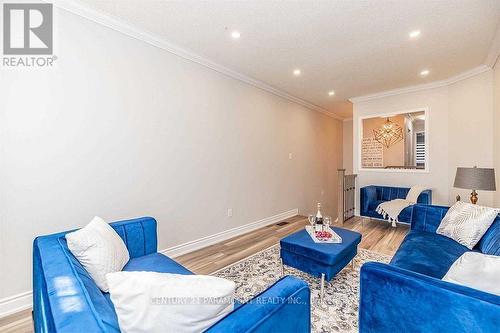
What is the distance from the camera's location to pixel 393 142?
20.5ft

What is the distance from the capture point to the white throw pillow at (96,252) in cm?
141

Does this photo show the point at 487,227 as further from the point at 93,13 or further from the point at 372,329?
the point at 93,13

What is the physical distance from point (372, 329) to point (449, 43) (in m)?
3.53

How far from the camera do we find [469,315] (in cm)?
99

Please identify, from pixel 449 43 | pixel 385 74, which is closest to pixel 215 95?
pixel 385 74

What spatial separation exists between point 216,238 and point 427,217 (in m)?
2.77

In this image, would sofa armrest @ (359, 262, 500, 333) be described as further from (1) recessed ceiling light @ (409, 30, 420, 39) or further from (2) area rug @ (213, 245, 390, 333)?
(1) recessed ceiling light @ (409, 30, 420, 39)

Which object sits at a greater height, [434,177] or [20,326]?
[434,177]

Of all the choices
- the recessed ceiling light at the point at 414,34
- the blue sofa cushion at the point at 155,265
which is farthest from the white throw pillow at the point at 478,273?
the recessed ceiling light at the point at 414,34

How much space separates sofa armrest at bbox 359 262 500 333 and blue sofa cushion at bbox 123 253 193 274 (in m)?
1.22

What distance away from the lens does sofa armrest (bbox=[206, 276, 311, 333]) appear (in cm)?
77

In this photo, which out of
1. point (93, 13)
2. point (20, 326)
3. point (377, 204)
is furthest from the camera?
point (377, 204)

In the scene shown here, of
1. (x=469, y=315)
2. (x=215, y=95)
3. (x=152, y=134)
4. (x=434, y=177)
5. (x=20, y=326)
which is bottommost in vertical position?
(x=20, y=326)

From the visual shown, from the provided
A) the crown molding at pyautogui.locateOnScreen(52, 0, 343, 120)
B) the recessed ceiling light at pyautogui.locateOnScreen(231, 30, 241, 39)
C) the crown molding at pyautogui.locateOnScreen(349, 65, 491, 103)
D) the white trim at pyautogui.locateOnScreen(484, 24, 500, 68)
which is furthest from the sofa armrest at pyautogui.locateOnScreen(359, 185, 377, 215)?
the recessed ceiling light at pyautogui.locateOnScreen(231, 30, 241, 39)
